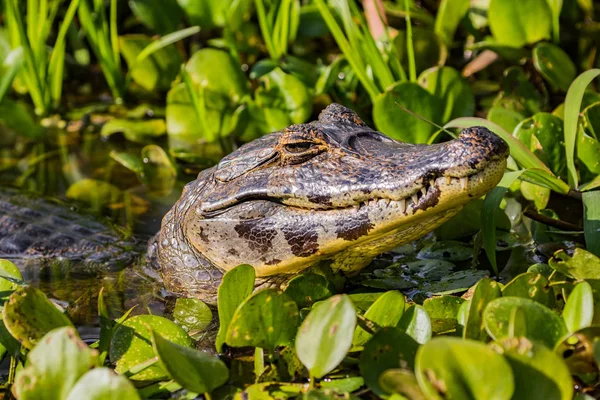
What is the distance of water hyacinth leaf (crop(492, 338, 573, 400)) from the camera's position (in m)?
2.22

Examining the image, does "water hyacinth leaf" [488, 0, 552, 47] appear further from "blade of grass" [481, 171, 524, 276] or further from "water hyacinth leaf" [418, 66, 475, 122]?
"blade of grass" [481, 171, 524, 276]

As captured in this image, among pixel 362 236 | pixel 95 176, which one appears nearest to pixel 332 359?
pixel 362 236

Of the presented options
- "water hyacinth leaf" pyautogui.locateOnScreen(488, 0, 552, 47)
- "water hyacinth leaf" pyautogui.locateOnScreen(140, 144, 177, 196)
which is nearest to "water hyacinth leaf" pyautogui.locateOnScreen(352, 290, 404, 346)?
"water hyacinth leaf" pyautogui.locateOnScreen(140, 144, 177, 196)

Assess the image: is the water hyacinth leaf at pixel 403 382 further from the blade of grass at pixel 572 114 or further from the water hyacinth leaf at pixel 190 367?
the blade of grass at pixel 572 114

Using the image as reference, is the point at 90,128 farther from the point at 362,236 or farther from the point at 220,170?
the point at 362,236

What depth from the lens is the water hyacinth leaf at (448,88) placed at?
189 inches

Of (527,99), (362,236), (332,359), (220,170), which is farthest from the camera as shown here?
(527,99)

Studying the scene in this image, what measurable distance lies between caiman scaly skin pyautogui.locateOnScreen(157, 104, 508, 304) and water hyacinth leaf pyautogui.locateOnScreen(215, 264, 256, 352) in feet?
1.07

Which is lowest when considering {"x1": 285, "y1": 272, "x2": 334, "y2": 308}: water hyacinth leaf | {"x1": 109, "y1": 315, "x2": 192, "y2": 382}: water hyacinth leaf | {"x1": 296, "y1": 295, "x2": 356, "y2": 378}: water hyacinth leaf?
{"x1": 285, "y1": 272, "x2": 334, "y2": 308}: water hyacinth leaf

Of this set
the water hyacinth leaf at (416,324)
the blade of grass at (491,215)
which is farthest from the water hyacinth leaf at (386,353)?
the blade of grass at (491,215)

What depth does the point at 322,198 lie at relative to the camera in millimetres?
3113

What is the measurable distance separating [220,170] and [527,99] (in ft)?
7.93

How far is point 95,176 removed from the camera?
5.50 meters

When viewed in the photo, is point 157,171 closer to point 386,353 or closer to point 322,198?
point 322,198
